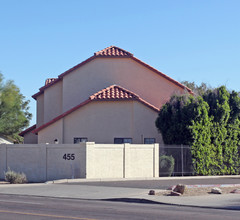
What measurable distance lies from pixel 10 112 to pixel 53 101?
18073 millimetres

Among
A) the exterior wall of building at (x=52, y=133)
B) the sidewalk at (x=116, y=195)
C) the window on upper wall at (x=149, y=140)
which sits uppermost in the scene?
the exterior wall of building at (x=52, y=133)

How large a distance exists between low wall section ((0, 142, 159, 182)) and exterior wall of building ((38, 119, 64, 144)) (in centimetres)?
545

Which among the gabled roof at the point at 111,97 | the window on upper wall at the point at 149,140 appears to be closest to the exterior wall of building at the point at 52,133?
the gabled roof at the point at 111,97

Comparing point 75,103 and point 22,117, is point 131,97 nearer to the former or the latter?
point 75,103

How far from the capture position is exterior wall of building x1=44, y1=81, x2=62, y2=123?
41.3 m

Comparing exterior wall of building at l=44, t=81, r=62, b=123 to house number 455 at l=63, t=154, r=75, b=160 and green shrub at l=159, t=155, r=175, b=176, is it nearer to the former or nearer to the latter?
house number 455 at l=63, t=154, r=75, b=160

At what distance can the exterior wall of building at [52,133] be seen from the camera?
36.2 m

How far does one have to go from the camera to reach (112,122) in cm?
3612

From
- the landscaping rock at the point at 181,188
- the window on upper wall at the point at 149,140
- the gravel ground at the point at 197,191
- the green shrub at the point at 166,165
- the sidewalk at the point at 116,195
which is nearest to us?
the sidewalk at the point at 116,195

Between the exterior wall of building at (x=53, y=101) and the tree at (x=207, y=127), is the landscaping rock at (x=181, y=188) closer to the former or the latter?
the tree at (x=207, y=127)

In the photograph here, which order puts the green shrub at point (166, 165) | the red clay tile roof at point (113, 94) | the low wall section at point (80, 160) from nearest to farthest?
the low wall section at point (80, 160) < the green shrub at point (166, 165) < the red clay tile roof at point (113, 94)

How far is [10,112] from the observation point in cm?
5800

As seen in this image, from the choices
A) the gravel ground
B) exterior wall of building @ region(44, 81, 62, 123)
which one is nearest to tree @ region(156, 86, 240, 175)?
the gravel ground

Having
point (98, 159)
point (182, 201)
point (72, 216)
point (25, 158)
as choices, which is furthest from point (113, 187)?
point (72, 216)
